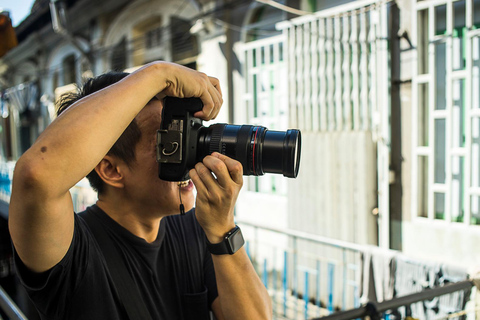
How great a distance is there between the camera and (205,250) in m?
1.34

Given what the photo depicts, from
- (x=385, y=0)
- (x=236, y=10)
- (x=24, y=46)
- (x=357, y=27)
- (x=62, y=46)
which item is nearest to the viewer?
(x=385, y=0)

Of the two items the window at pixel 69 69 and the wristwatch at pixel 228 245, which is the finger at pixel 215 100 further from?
the window at pixel 69 69

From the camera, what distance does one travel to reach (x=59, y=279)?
35.7 inches

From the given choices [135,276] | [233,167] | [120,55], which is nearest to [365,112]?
[233,167]

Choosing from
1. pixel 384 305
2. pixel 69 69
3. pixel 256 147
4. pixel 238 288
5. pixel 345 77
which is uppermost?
pixel 69 69

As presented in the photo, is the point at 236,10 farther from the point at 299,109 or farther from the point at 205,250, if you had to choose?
the point at 205,250

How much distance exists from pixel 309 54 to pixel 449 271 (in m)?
2.45

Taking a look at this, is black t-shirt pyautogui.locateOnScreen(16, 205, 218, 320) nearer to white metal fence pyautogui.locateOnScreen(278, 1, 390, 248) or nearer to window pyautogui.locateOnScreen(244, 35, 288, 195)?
white metal fence pyautogui.locateOnScreen(278, 1, 390, 248)

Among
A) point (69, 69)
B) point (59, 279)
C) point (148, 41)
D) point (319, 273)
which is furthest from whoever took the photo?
point (69, 69)

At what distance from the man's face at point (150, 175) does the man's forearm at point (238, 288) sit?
8.4 inches

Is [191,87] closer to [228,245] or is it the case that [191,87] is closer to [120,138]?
[120,138]

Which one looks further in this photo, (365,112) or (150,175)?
(365,112)

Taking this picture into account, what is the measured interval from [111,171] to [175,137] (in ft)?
0.88

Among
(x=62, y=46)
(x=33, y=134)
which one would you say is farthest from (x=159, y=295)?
(x=33, y=134)
